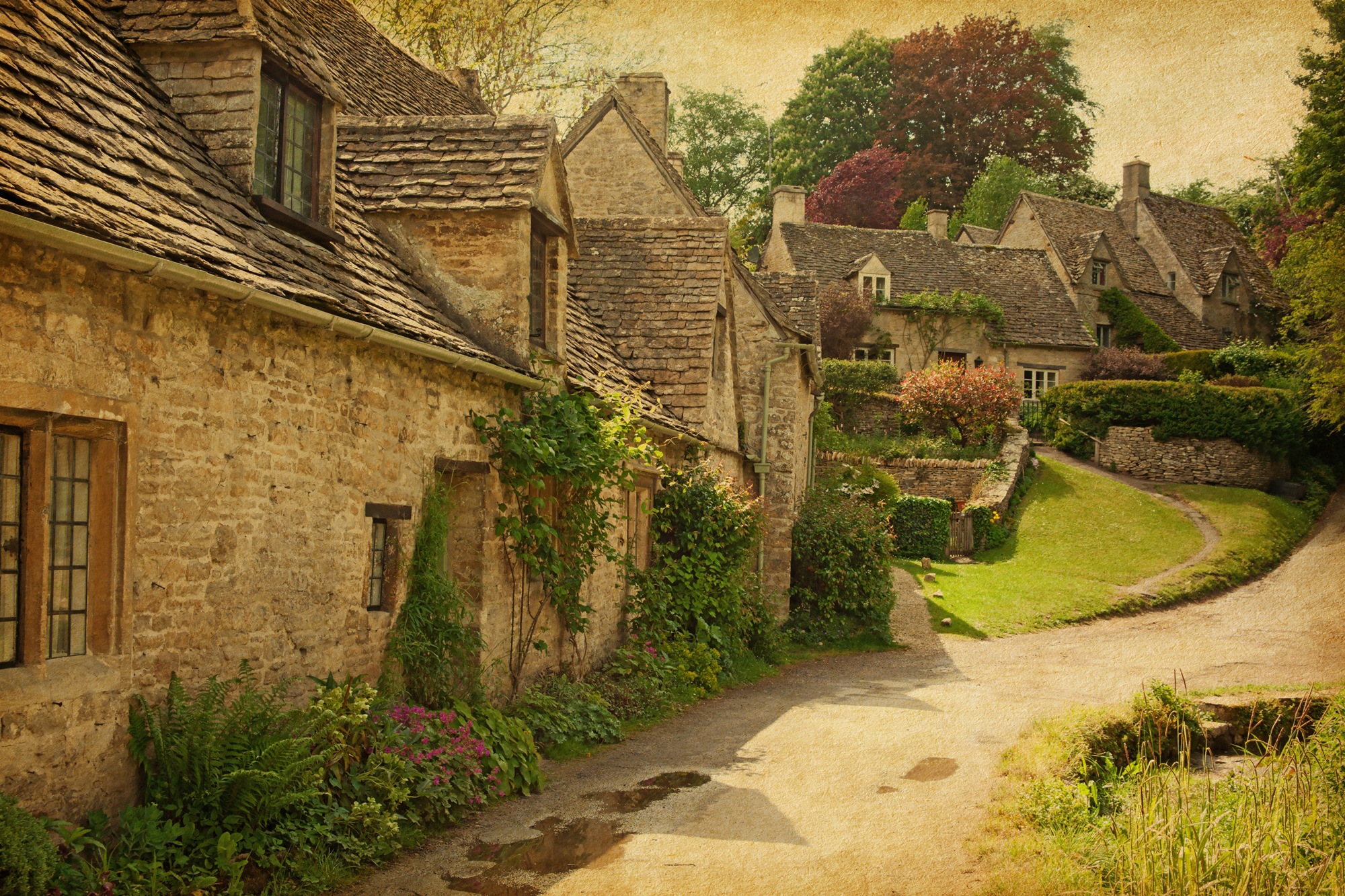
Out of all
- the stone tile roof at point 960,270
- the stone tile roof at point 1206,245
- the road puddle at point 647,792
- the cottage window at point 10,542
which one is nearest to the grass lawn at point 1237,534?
the stone tile roof at point 960,270

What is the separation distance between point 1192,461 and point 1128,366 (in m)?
7.48

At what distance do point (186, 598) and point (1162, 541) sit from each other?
26.1 meters

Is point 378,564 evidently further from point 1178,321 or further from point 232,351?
point 1178,321

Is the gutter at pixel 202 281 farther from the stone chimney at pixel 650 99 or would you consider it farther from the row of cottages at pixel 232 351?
the stone chimney at pixel 650 99

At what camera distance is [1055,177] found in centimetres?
5841

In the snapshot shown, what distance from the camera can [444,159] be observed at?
1104 cm

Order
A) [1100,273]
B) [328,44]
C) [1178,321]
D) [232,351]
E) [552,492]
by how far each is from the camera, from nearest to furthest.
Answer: [232,351], [552,492], [328,44], [1100,273], [1178,321]

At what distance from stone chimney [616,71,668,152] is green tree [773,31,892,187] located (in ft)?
125

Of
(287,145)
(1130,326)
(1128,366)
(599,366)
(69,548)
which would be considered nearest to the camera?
(69,548)

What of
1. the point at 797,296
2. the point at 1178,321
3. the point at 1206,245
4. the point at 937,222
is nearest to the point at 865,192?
the point at 937,222

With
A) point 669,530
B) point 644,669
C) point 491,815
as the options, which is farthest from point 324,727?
point 669,530

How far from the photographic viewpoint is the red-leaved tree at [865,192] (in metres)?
56.1

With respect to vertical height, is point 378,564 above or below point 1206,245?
below

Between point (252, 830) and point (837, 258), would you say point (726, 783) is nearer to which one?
point (252, 830)
